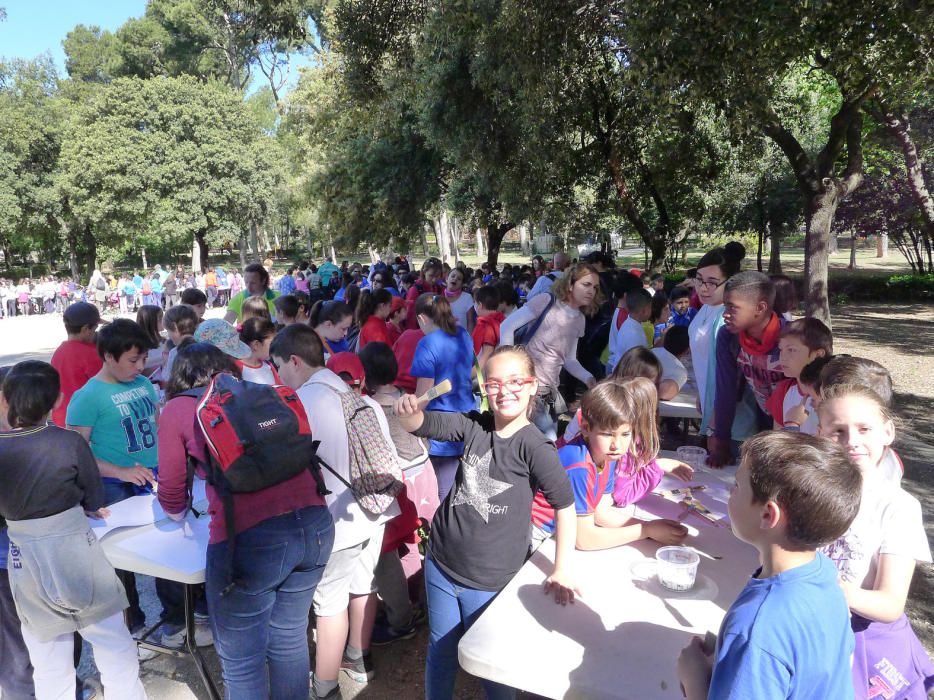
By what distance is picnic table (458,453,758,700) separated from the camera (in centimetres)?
173

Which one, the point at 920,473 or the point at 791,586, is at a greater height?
the point at 791,586

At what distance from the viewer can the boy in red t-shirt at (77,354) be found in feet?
12.5

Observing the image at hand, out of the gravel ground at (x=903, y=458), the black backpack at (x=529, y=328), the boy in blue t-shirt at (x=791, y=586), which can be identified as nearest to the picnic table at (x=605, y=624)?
the boy in blue t-shirt at (x=791, y=586)

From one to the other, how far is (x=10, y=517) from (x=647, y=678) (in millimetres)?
2313

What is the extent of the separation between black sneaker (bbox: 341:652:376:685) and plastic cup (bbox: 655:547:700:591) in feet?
5.20

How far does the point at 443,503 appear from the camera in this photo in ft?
7.79

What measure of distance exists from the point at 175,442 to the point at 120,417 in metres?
0.91

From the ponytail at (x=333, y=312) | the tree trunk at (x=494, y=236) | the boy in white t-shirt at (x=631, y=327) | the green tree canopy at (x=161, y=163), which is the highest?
the green tree canopy at (x=161, y=163)

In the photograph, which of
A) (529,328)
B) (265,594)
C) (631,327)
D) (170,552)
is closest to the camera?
(265,594)

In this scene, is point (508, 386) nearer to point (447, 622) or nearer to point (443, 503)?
point (443, 503)

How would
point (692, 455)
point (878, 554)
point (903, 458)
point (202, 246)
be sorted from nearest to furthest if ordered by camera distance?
point (878, 554), point (692, 455), point (903, 458), point (202, 246)

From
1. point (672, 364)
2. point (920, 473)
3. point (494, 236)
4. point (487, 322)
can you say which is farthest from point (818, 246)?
point (494, 236)

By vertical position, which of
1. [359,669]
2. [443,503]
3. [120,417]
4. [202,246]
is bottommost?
[359,669]

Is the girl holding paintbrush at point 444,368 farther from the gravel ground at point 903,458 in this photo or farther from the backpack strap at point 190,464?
the backpack strap at point 190,464
